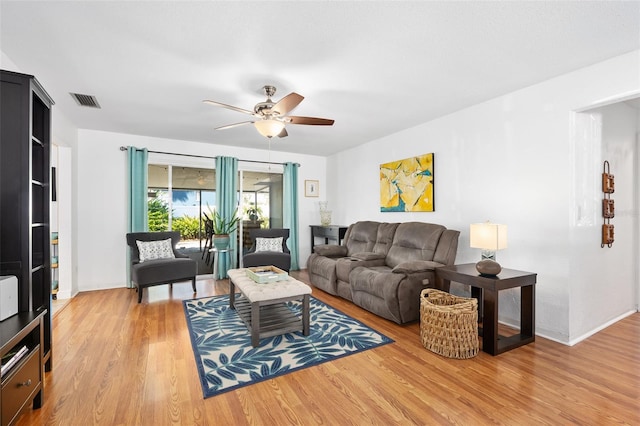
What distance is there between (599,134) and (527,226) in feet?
3.66

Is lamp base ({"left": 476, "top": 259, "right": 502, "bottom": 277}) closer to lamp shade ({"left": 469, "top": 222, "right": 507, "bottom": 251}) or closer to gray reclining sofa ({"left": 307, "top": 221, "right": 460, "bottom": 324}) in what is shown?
lamp shade ({"left": 469, "top": 222, "right": 507, "bottom": 251})

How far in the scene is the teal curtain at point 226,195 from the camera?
5.46 m

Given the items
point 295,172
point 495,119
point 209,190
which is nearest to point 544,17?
point 495,119

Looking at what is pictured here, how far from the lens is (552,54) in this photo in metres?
2.43

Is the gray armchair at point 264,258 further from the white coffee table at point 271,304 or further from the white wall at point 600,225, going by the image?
the white wall at point 600,225

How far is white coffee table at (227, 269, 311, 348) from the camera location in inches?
106

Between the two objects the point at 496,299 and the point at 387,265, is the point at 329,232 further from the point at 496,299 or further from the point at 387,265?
the point at 496,299

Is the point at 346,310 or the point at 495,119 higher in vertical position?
the point at 495,119

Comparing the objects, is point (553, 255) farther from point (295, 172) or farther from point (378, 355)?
point (295, 172)

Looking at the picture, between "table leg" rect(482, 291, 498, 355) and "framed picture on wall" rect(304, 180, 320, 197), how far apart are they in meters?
4.44

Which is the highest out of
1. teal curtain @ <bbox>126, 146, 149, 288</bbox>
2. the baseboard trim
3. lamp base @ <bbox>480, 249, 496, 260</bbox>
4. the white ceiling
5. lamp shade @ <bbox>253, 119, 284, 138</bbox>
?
the white ceiling

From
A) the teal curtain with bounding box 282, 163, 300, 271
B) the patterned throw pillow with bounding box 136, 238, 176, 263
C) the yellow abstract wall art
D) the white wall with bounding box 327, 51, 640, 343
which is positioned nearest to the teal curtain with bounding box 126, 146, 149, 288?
the patterned throw pillow with bounding box 136, 238, 176, 263

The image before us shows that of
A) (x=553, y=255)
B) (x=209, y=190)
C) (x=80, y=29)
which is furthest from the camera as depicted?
(x=209, y=190)

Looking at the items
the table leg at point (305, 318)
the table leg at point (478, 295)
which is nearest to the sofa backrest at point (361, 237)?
the table leg at point (478, 295)
